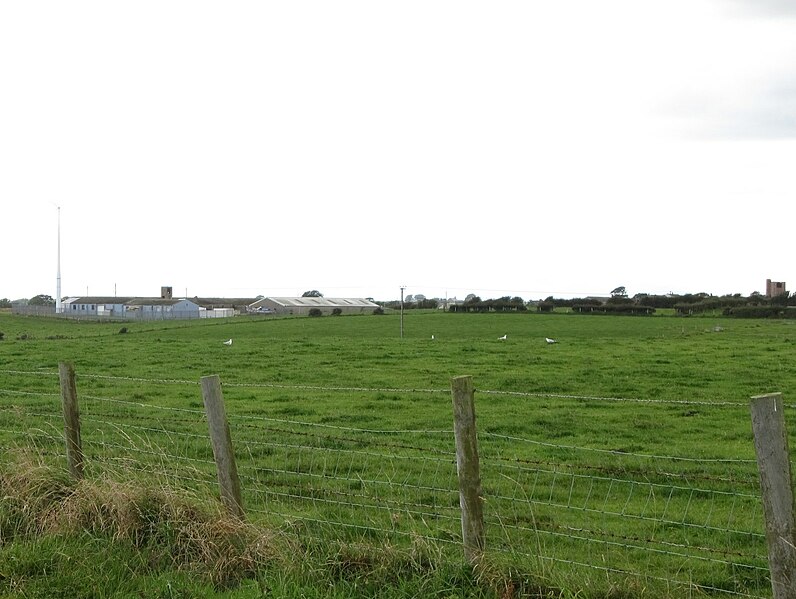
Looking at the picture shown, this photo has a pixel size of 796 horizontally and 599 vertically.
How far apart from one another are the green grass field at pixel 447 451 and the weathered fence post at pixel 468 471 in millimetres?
154

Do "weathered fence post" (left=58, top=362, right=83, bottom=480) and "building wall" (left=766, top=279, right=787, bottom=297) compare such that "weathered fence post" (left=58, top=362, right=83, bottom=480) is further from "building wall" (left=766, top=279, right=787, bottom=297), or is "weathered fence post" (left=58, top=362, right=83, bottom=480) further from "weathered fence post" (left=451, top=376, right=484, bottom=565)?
"building wall" (left=766, top=279, right=787, bottom=297)

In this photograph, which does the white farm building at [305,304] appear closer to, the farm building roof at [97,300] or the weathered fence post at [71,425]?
the farm building roof at [97,300]

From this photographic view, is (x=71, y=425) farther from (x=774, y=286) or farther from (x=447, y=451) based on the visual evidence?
(x=774, y=286)

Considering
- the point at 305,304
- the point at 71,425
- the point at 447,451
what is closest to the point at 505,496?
the point at 447,451

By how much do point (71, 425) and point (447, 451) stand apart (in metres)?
5.15

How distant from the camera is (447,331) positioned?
50969mm

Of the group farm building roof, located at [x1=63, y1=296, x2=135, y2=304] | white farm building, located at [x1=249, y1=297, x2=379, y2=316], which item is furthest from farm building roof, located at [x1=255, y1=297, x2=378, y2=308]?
farm building roof, located at [x1=63, y1=296, x2=135, y2=304]

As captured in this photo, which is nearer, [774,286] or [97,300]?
[774,286]

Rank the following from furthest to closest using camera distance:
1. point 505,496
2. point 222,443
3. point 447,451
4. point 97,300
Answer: point 97,300 → point 447,451 → point 505,496 → point 222,443

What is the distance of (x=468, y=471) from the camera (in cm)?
592

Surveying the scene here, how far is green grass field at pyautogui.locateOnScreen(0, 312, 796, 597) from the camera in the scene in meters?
6.32

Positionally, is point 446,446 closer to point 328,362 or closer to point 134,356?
point 328,362

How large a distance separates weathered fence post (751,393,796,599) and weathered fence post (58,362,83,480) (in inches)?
244

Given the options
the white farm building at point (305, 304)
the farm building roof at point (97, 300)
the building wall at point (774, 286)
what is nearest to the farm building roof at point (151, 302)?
the farm building roof at point (97, 300)
